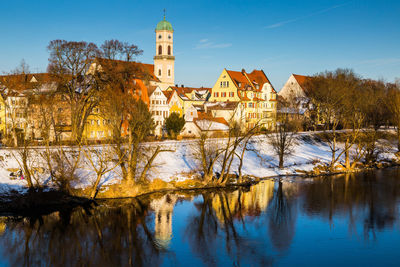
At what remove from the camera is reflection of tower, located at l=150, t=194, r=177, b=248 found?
24.3 m

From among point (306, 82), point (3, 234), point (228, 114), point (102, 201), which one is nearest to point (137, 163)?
point (102, 201)

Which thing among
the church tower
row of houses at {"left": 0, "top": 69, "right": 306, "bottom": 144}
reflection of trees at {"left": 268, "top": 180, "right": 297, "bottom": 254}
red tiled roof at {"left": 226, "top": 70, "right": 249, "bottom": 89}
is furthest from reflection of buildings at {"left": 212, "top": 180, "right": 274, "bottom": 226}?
the church tower

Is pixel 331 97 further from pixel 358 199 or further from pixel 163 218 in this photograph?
pixel 163 218

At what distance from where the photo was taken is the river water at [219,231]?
69.5 feet

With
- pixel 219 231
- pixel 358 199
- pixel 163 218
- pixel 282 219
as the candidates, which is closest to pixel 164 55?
pixel 358 199

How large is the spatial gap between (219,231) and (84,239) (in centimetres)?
861

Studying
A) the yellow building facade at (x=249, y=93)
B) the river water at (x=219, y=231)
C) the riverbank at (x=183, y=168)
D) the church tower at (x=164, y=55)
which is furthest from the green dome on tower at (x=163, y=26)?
the river water at (x=219, y=231)

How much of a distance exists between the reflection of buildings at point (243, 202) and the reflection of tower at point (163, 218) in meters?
3.63

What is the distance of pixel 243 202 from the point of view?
107 ft

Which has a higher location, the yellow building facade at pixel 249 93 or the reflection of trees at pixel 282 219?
the yellow building facade at pixel 249 93

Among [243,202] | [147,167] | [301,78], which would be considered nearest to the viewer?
[243,202]

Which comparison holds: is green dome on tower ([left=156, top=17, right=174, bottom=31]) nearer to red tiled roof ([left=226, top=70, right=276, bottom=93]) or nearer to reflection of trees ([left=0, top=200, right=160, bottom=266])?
red tiled roof ([left=226, top=70, right=276, bottom=93])

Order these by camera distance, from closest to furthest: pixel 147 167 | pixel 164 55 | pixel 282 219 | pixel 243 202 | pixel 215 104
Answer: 1. pixel 282 219
2. pixel 243 202
3. pixel 147 167
4. pixel 215 104
5. pixel 164 55

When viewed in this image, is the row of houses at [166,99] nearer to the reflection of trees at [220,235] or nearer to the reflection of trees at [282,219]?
the reflection of trees at [282,219]
